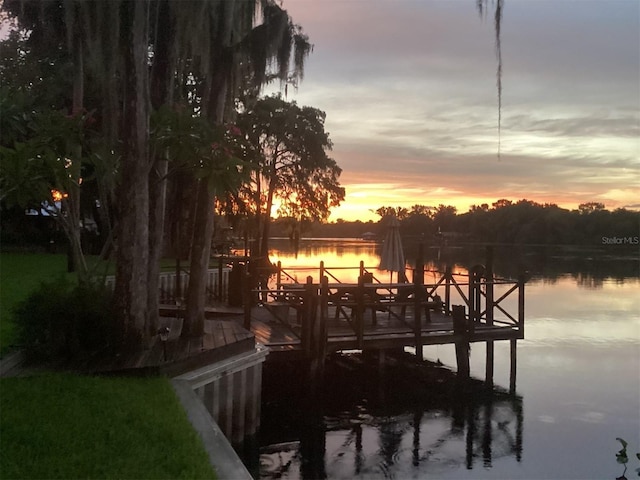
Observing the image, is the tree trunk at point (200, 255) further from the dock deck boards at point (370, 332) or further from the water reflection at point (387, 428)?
the water reflection at point (387, 428)

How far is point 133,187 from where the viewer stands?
6.68m

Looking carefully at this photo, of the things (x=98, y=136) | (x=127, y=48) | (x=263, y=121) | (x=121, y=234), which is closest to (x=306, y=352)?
(x=121, y=234)

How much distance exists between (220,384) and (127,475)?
3253 mm

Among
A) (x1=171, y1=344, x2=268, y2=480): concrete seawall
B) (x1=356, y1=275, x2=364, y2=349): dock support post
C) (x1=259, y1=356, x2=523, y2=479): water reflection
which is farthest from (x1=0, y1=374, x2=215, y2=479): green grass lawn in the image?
(x1=356, y1=275, x2=364, y2=349): dock support post

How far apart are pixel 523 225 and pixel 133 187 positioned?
59596 millimetres

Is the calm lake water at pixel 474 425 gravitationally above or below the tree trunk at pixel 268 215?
below

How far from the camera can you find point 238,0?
294 inches

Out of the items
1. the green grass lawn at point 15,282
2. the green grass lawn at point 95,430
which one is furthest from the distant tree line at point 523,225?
the green grass lawn at point 95,430

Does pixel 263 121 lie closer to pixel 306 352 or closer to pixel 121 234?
pixel 306 352

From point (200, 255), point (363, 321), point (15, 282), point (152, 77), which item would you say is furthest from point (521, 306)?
point (15, 282)

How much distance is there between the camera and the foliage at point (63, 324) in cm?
626

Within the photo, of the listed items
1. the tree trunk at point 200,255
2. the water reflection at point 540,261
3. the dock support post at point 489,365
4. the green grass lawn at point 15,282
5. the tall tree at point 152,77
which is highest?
the tall tree at point 152,77

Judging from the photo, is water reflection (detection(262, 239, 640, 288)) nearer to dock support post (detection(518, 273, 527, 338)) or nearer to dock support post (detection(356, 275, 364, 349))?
dock support post (detection(518, 273, 527, 338))

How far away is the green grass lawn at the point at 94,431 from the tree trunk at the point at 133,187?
1312mm
